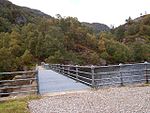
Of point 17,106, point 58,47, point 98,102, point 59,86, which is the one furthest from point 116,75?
point 58,47

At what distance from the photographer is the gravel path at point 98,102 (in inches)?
427

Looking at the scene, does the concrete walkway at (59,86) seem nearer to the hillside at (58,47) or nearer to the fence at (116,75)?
the fence at (116,75)

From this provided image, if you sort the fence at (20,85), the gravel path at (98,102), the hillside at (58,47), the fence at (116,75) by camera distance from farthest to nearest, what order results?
the hillside at (58,47) → the fence at (116,75) → the fence at (20,85) → the gravel path at (98,102)

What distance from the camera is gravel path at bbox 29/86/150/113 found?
1084 cm

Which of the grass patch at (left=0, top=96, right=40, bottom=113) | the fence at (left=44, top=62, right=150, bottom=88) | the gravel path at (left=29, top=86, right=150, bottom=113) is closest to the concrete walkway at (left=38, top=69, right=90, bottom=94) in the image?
the fence at (left=44, top=62, right=150, bottom=88)

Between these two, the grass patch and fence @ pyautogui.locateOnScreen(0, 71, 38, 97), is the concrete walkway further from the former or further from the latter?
the grass patch

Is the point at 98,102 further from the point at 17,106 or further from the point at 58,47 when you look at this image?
the point at 58,47

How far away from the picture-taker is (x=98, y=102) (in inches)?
481

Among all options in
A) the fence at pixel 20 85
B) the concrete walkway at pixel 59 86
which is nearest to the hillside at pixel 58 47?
the fence at pixel 20 85

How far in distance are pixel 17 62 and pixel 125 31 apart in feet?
396

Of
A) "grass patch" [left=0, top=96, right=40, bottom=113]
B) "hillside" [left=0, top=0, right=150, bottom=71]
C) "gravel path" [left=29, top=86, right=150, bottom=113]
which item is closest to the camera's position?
"gravel path" [left=29, top=86, right=150, bottom=113]

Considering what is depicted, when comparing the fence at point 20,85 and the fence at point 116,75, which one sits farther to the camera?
the fence at point 116,75

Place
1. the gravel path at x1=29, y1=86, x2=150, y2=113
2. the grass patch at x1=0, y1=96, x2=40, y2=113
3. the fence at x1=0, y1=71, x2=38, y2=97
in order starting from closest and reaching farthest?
the gravel path at x1=29, y1=86, x2=150, y2=113, the grass patch at x1=0, y1=96, x2=40, y2=113, the fence at x1=0, y1=71, x2=38, y2=97

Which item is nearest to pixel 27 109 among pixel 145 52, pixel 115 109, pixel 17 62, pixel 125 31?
pixel 115 109
